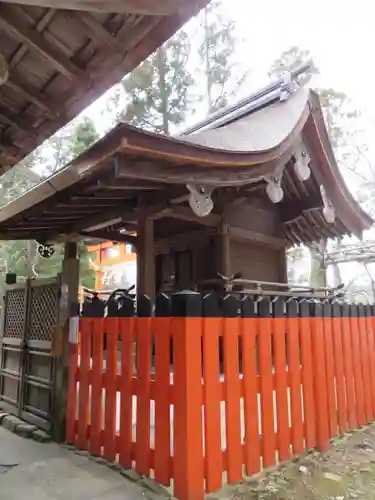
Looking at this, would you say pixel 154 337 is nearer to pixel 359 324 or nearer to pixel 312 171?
pixel 359 324

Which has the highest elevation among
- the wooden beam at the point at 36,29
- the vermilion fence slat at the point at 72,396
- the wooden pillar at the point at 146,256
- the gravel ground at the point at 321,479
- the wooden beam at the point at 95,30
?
the wooden beam at the point at 36,29

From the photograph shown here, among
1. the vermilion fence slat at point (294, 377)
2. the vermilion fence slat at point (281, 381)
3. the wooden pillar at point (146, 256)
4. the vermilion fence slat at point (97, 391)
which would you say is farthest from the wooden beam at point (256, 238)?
the vermilion fence slat at point (97, 391)

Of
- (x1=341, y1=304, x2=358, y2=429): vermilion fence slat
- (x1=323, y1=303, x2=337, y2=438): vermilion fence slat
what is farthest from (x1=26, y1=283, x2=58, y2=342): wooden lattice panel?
(x1=341, y1=304, x2=358, y2=429): vermilion fence slat

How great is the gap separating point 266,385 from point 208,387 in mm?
711

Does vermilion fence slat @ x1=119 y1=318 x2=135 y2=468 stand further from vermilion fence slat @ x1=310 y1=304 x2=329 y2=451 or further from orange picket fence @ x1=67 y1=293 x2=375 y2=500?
vermilion fence slat @ x1=310 y1=304 x2=329 y2=451

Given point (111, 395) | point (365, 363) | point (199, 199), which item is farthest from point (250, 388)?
point (365, 363)

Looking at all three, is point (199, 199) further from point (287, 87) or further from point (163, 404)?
point (287, 87)

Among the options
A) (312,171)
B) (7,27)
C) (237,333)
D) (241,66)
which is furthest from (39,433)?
(241,66)

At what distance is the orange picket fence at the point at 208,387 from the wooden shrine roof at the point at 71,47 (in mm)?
1613

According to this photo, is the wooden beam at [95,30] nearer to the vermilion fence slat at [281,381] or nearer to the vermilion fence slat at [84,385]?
the vermilion fence slat at [281,381]

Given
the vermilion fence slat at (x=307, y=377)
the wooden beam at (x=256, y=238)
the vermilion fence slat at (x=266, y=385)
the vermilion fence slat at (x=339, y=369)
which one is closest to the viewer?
the vermilion fence slat at (x=266, y=385)

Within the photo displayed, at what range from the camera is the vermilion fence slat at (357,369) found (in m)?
4.60

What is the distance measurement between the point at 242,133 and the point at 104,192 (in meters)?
1.65

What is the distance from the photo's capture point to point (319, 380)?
3881mm
